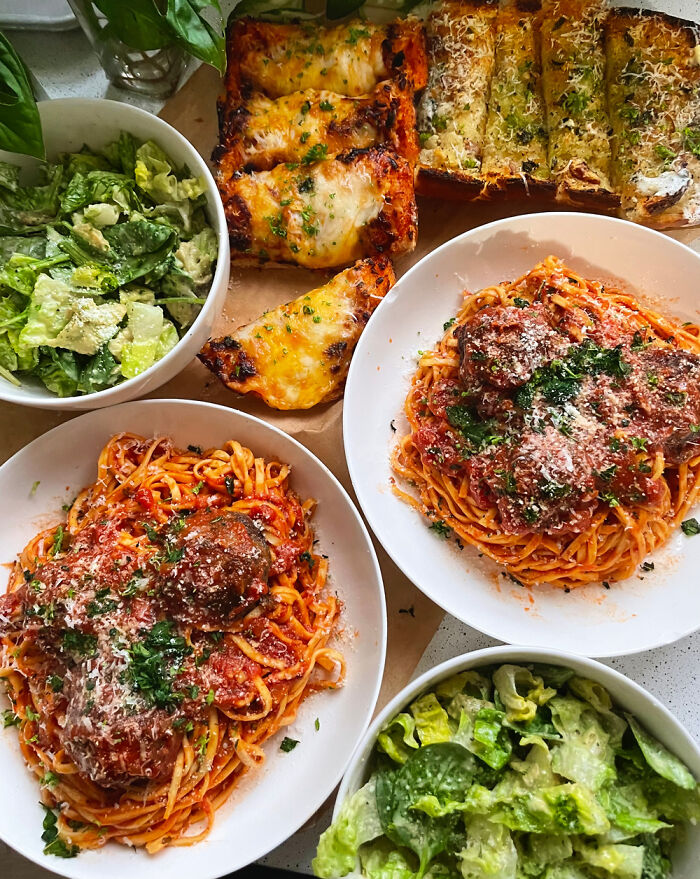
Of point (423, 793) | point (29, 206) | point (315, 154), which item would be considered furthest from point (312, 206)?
point (423, 793)

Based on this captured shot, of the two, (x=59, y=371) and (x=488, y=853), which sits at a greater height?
(x=59, y=371)

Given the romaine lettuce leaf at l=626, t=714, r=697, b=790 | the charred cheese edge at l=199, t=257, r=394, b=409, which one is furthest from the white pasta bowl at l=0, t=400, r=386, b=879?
the romaine lettuce leaf at l=626, t=714, r=697, b=790

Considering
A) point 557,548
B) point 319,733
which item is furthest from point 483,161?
point 319,733

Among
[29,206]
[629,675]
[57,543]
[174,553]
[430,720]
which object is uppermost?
[29,206]

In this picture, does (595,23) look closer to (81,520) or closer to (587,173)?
(587,173)

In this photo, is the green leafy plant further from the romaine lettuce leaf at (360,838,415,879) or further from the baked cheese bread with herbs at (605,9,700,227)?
the romaine lettuce leaf at (360,838,415,879)

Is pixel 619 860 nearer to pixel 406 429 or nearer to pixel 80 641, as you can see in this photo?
pixel 406 429

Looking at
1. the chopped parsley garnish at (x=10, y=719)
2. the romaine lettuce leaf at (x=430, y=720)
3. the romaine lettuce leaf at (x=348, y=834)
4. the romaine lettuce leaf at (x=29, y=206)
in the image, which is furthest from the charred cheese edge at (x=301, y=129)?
the romaine lettuce leaf at (x=348, y=834)
